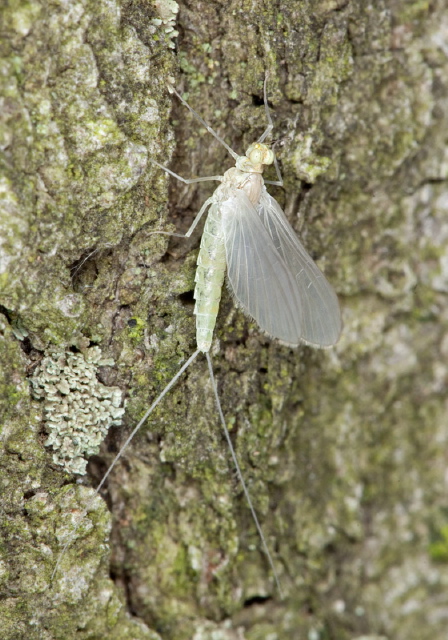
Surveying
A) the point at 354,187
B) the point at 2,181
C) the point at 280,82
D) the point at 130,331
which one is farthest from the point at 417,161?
the point at 2,181

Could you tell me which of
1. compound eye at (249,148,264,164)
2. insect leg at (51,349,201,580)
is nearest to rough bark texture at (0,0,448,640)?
insect leg at (51,349,201,580)

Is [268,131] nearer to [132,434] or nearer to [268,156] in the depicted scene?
[268,156]

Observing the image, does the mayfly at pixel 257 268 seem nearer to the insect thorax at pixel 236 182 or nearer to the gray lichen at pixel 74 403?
the insect thorax at pixel 236 182

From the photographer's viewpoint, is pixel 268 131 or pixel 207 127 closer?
pixel 207 127

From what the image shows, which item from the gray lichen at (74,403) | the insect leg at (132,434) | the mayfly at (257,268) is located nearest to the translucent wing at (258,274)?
the mayfly at (257,268)

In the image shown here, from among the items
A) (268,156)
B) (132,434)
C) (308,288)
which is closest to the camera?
(132,434)

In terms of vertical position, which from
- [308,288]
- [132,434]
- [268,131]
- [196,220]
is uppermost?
Answer: [268,131]

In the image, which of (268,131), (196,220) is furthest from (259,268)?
(268,131)
